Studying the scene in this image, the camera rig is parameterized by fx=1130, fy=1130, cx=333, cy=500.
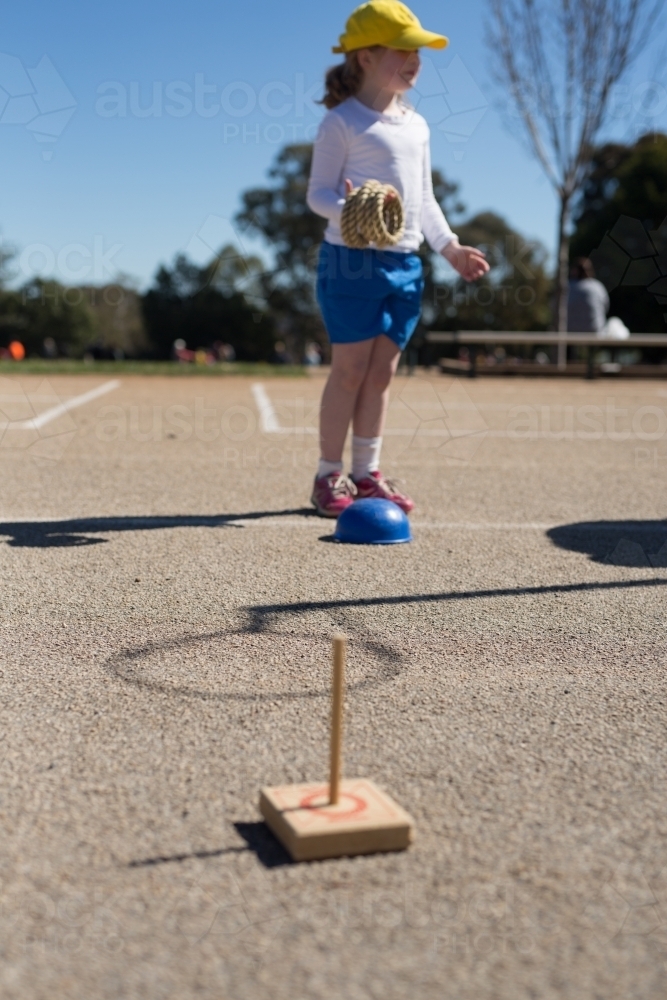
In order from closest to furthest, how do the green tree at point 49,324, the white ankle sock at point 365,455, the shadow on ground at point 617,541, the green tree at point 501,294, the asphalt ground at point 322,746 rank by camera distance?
the asphalt ground at point 322,746
the shadow on ground at point 617,541
the white ankle sock at point 365,455
the green tree at point 501,294
the green tree at point 49,324

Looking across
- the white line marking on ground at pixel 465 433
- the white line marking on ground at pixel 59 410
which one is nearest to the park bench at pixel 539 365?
the white line marking on ground at pixel 59 410

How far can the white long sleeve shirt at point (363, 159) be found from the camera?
4.95 metres

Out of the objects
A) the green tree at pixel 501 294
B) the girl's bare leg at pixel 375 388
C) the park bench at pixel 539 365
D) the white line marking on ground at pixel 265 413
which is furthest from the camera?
the green tree at pixel 501 294

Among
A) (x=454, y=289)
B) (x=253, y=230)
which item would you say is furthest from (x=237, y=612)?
(x=253, y=230)

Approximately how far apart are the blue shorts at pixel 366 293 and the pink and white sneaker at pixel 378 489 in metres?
0.65

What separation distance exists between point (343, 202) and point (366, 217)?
209 millimetres

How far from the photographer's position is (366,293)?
4945mm

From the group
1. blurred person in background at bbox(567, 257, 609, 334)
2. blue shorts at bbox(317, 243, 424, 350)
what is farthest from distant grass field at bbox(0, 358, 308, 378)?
blue shorts at bbox(317, 243, 424, 350)

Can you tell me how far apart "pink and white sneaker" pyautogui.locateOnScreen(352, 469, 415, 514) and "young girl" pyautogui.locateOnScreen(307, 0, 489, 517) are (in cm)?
1

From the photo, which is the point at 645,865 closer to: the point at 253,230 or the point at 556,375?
the point at 556,375

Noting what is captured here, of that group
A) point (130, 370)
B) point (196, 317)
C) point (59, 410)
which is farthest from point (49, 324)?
point (59, 410)

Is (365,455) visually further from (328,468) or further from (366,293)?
(366,293)

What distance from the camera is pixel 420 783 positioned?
2184 millimetres

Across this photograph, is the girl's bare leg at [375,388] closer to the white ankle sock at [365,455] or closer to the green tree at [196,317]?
the white ankle sock at [365,455]
